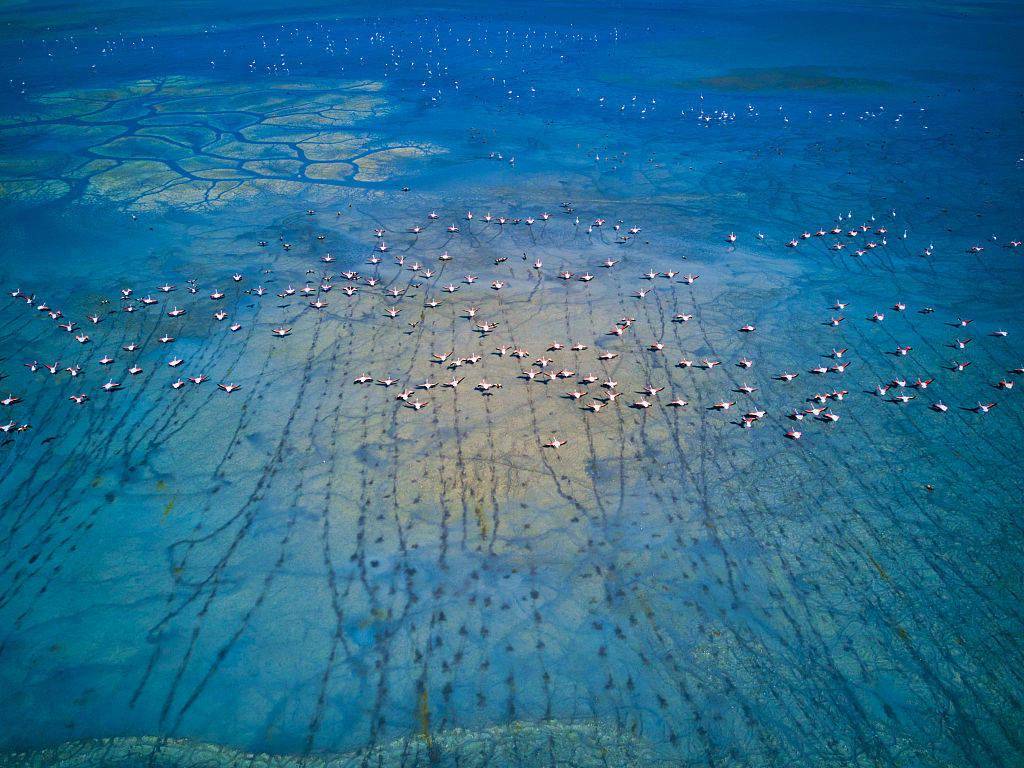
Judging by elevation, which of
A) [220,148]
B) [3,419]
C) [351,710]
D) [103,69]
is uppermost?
[103,69]

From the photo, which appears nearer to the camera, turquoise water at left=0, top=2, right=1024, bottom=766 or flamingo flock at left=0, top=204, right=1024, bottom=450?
turquoise water at left=0, top=2, right=1024, bottom=766

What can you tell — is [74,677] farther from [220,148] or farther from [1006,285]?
[220,148]

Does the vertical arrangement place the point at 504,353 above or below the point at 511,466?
above

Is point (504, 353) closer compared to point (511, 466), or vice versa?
point (511, 466)

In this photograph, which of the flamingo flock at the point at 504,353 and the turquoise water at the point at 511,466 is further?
the flamingo flock at the point at 504,353

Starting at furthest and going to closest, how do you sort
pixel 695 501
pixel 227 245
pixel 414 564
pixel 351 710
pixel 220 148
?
pixel 220 148, pixel 227 245, pixel 695 501, pixel 414 564, pixel 351 710

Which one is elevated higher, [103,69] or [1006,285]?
[103,69]

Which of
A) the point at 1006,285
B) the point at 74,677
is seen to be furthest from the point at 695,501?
the point at 1006,285

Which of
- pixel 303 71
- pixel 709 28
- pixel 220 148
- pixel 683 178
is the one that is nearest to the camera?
pixel 683 178
